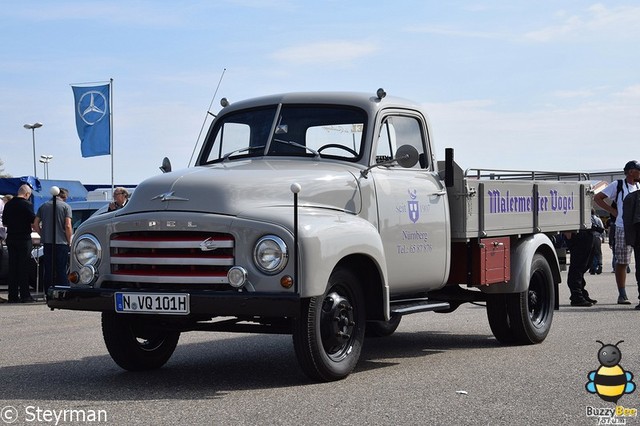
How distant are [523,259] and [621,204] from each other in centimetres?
541

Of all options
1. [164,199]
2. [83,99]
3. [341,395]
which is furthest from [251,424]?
[83,99]

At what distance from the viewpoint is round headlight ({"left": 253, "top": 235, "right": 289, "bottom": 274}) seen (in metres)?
7.21

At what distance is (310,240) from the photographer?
7.27 meters

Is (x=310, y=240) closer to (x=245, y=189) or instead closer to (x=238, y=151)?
(x=245, y=189)

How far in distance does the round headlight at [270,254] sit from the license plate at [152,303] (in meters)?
0.56

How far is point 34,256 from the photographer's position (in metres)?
18.7

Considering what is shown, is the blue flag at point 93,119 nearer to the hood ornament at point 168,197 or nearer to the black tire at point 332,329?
the hood ornament at point 168,197

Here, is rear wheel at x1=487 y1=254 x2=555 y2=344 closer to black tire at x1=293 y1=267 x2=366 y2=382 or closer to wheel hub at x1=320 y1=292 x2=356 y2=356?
black tire at x1=293 y1=267 x2=366 y2=382

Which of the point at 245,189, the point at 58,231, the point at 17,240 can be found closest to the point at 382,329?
the point at 245,189

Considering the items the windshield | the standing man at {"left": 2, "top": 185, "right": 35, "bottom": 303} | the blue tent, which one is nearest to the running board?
the windshield

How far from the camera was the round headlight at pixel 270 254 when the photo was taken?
7214 mm

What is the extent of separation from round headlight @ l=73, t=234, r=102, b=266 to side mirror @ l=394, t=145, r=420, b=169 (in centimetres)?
249

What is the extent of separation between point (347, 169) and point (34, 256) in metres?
11.5

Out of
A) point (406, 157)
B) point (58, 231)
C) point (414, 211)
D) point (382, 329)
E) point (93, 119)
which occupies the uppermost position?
point (93, 119)
